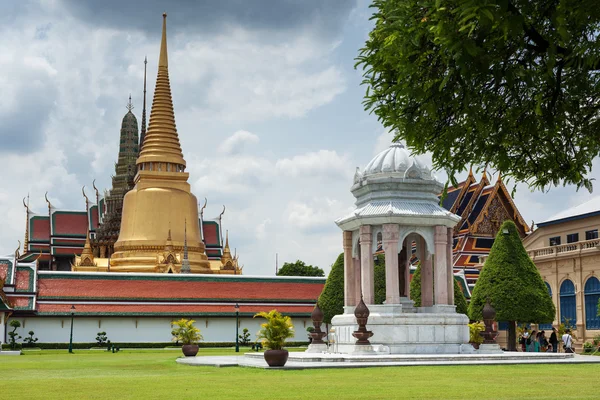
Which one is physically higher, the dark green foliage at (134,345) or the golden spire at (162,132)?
the golden spire at (162,132)

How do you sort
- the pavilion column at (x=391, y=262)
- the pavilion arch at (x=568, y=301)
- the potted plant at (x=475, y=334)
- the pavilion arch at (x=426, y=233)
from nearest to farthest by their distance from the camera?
the pavilion column at (x=391, y=262) → the pavilion arch at (x=426, y=233) → the potted plant at (x=475, y=334) → the pavilion arch at (x=568, y=301)

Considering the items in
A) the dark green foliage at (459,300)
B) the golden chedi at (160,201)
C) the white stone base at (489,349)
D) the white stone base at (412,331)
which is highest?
the golden chedi at (160,201)

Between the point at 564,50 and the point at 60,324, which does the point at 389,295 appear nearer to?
the point at 564,50

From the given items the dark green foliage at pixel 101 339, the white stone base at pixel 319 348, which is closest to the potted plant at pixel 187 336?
the white stone base at pixel 319 348

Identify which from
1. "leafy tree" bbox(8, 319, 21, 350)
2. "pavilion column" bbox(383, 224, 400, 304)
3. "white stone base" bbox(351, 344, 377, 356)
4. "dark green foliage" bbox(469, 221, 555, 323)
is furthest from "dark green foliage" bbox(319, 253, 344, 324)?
"white stone base" bbox(351, 344, 377, 356)

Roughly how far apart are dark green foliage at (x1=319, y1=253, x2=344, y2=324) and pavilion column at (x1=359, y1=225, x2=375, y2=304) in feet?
51.1

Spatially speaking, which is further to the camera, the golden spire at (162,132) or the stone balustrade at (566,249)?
the golden spire at (162,132)

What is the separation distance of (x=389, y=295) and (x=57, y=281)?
25.7 m

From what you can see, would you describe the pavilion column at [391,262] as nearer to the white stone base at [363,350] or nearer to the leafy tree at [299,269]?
the white stone base at [363,350]

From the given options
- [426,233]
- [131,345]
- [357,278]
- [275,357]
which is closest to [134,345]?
[131,345]

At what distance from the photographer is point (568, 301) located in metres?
44.6

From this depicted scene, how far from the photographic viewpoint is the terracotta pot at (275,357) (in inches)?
802

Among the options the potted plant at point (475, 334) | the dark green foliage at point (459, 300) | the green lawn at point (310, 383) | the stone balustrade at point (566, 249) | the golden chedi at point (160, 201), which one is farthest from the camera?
the golden chedi at point (160, 201)

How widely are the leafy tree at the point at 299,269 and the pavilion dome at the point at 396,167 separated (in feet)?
171
